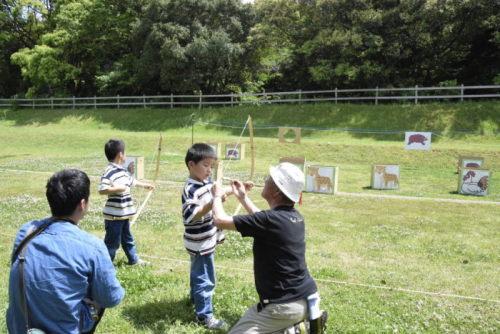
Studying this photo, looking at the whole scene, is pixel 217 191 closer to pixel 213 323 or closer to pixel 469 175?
pixel 213 323

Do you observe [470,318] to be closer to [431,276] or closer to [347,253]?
[431,276]

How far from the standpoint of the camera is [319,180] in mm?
13938

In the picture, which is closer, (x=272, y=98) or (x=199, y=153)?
(x=199, y=153)

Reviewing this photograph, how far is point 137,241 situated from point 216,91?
30.4m

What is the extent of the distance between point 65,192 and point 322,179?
11.5m

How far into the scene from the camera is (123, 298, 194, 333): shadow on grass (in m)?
5.18

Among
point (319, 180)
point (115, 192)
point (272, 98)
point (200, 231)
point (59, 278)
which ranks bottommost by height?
point (319, 180)

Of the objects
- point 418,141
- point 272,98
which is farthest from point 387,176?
point 272,98

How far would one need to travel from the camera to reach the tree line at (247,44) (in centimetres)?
3055

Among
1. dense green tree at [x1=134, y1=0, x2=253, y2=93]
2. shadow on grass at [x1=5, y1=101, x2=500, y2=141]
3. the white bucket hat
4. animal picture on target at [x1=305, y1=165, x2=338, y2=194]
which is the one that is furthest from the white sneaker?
dense green tree at [x1=134, y1=0, x2=253, y2=93]

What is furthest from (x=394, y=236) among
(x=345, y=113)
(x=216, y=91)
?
(x=216, y=91)

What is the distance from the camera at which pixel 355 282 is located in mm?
6578

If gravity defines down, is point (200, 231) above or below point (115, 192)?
below

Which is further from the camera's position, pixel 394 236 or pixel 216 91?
pixel 216 91
